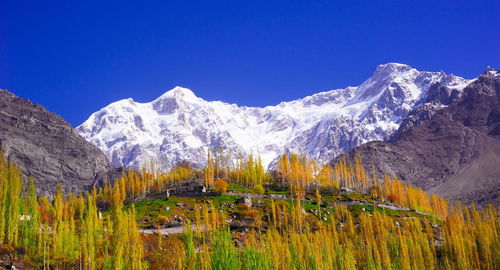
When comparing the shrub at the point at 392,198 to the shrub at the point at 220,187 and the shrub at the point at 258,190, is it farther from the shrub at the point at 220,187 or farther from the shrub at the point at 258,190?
the shrub at the point at 220,187

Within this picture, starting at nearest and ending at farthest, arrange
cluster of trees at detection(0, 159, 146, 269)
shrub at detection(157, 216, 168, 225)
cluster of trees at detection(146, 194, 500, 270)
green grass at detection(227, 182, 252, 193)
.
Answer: cluster of trees at detection(146, 194, 500, 270)
cluster of trees at detection(0, 159, 146, 269)
shrub at detection(157, 216, 168, 225)
green grass at detection(227, 182, 252, 193)

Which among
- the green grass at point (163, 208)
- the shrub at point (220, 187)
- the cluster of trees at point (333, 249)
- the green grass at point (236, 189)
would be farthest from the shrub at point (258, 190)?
the green grass at point (163, 208)

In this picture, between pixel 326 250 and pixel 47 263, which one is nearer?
pixel 47 263

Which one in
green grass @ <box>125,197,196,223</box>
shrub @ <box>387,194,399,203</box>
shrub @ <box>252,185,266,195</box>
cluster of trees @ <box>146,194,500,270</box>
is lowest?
cluster of trees @ <box>146,194,500,270</box>

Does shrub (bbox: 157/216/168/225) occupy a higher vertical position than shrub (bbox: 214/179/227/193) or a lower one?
lower

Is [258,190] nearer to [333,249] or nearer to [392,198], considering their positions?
[392,198]

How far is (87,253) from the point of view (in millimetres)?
44094

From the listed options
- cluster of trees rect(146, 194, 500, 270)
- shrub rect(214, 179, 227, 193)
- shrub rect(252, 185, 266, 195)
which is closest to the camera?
cluster of trees rect(146, 194, 500, 270)

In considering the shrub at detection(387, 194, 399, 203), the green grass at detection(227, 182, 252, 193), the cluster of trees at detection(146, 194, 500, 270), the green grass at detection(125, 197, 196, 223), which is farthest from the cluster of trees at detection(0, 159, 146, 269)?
the shrub at detection(387, 194, 399, 203)

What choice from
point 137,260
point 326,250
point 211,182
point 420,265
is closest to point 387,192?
point 211,182

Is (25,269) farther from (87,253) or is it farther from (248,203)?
(248,203)

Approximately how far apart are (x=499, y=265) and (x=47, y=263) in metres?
67.0

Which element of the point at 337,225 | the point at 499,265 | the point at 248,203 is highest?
the point at 248,203

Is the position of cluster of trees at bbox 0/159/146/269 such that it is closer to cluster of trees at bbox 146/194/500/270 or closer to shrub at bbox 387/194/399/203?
cluster of trees at bbox 146/194/500/270
